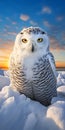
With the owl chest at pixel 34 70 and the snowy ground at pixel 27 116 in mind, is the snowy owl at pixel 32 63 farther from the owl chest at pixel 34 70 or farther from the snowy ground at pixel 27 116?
the snowy ground at pixel 27 116

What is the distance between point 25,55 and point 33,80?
336mm

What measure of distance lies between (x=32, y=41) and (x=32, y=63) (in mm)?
289

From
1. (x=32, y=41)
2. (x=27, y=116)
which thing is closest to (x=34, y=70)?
(x=32, y=41)

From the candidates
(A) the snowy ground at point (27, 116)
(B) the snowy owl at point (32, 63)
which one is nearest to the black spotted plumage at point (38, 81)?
(B) the snowy owl at point (32, 63)

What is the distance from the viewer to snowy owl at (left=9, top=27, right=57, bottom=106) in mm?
3090

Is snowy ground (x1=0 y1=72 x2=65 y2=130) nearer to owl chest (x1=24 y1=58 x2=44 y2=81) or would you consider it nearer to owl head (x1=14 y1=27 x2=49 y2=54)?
owl chest (x1=24 y1=58 x2=44 y2=81)

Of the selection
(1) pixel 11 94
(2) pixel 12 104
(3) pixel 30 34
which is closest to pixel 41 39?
(3) pixel 30 34

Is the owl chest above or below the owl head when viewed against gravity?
below

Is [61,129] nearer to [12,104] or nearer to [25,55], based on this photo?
[12,104]

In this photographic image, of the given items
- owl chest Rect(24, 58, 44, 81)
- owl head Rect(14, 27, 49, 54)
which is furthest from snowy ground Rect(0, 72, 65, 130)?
owl head Rect(14, 27, 49, 54)

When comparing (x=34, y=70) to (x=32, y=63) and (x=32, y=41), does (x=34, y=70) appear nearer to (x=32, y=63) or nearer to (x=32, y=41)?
(x=32, y=63)

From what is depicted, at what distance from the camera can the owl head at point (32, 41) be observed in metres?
3.03

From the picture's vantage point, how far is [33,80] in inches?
127

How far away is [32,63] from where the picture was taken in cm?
314
